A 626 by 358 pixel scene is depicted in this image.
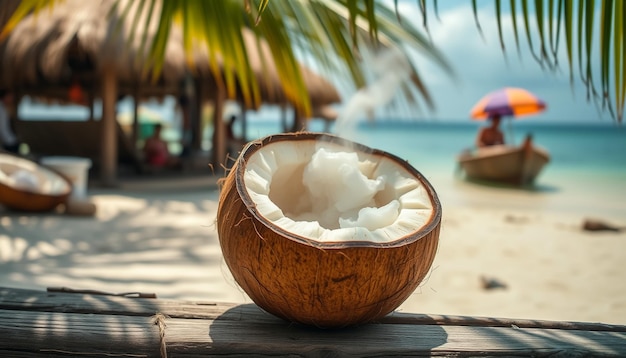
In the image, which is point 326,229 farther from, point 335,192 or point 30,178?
point 30,178

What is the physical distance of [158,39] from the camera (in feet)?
7.65

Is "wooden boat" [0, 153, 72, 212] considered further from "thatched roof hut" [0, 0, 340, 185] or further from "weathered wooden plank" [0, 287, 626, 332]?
"weathered wooden plank" [0, 287, 626, 332]

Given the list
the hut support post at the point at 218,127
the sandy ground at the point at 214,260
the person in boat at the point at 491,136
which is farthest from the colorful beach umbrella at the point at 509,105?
the hut support post at the point at 218,127

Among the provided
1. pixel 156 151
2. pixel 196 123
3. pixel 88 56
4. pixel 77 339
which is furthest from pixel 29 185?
pixel 196 123

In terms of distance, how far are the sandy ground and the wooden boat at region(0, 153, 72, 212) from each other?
132mm

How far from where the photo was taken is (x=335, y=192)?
4.73 feet

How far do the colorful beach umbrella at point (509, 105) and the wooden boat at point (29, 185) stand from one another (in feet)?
30.3

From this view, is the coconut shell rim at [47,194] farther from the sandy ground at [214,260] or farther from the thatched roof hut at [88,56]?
the thatched roof hut at [88,56]

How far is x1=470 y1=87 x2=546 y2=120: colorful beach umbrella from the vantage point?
483 inches

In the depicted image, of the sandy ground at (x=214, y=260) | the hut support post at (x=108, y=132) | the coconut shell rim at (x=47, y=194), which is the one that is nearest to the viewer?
the sandy ground at (x=214, y=260)

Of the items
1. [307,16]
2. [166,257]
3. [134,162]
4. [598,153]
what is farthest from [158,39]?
[598,153]

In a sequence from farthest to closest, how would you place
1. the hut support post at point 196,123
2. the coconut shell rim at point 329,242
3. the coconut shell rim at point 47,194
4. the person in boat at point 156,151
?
1. the hut support post at point 196,123
2. the person in boat at point 156,151
3. the coconut shell rim at point 47,194
4. the coconut shell rim at point 329,242

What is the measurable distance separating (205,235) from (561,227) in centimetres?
500

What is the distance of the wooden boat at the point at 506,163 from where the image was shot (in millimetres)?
13253
